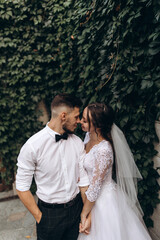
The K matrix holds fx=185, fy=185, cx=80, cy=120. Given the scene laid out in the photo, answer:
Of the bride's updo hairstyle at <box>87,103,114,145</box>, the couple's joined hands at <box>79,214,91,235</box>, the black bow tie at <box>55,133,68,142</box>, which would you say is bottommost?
the couple's joined hands at <box>79,214,91,235</box>

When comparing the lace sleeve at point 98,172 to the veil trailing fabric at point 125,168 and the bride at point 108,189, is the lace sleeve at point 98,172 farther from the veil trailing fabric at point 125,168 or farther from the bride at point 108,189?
the veil trailing fabric at point 125,168

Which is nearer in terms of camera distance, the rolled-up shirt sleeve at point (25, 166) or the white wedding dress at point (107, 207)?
the rolled-up shirt sleeve at point (25, 166)

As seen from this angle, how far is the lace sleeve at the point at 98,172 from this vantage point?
1733 millimetres

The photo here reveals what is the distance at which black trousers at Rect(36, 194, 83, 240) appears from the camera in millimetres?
1721

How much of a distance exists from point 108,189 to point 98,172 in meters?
0.30

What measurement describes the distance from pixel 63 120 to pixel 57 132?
130mm

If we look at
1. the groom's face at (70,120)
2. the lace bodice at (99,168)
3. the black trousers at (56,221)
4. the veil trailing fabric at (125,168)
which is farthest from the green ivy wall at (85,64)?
the black trousers at (56,221)

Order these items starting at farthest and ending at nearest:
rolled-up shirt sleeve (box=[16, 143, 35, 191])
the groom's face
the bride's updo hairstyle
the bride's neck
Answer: the bride's neck, the bride's updo hairstyle, the groom's face, rolled-up shirt sleeve (box=[16, 143, 35, 191])

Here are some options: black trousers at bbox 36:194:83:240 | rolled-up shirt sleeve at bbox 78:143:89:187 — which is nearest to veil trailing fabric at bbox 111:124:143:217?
rolled-up shirt sleeve at bbox 78:143:89:187

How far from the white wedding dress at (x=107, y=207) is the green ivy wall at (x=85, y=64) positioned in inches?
13.3

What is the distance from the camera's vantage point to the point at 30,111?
3.95m

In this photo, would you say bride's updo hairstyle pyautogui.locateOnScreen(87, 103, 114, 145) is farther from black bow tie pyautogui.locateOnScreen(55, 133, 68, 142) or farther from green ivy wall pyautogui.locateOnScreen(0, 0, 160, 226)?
black bow tie pyautogui.locateOnScreen(55, 133, 68, 142)

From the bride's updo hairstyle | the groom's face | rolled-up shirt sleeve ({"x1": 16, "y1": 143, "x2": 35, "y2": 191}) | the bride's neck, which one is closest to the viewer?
rolled-up shirt sleeve ({"x1": 16, "y1": 143, "x2": 35, "y2": 191})

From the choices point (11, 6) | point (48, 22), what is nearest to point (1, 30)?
point (11, 6)
